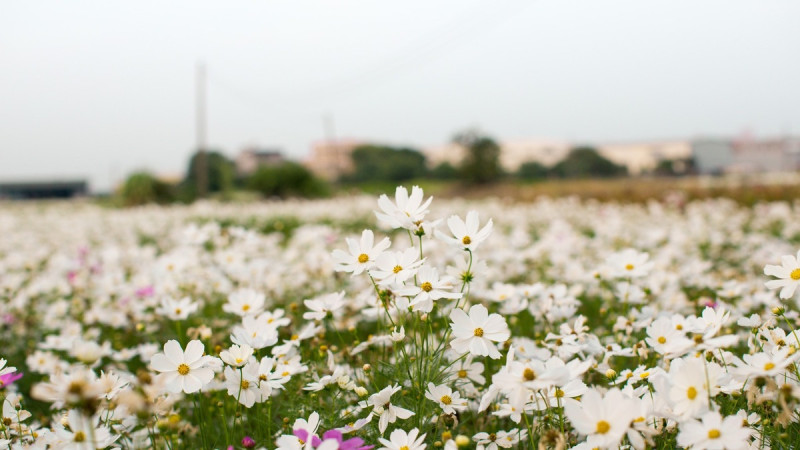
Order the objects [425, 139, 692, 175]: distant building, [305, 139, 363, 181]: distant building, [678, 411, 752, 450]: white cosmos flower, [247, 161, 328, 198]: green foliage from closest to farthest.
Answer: [678, 411, 752, 450]: white cosmos flower → [247, 161, 328, 198]: green foliage → [425, 139, 692, 175]: distant building → [305, 139, 363, 181]: distant building

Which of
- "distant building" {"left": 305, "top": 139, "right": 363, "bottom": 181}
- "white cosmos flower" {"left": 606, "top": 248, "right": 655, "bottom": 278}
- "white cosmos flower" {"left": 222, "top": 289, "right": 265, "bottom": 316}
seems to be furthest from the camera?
"distant building" {"left": 305, "top": 139, "right": 363, "bottom": 181}

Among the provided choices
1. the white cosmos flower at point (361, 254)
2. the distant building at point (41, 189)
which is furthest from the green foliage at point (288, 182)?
the distant building at point (41, 189)

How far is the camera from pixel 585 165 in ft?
124

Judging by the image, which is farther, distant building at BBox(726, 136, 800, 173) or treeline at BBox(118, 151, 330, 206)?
distant building at BBox(726, 136, 800, 173)

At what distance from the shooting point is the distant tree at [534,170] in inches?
1385

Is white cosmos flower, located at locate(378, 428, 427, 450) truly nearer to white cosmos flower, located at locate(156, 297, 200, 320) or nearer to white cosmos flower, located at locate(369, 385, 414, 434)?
white cosmos flower, located at locate(369, 385, 414, 434)

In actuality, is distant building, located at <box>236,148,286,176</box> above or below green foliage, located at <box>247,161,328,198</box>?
above

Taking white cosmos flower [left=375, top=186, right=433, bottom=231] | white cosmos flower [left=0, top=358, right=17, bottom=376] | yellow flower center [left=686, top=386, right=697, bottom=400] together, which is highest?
white cosmos flower [left=375, top=186, right=433, bottom=231]

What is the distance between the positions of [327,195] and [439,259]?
20.7 metres

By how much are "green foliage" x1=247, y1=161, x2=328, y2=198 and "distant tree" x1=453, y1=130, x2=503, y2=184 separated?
7365 mm

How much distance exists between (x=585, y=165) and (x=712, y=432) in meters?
38.6

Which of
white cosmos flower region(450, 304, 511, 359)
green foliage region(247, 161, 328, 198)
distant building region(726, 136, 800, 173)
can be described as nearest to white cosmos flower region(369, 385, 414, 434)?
white cosmos flower region(450, 304, 511, 359)

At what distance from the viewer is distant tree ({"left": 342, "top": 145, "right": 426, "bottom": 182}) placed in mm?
39125

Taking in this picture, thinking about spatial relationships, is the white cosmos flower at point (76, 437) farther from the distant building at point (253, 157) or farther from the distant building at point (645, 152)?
the distant building at point (253, 157)
